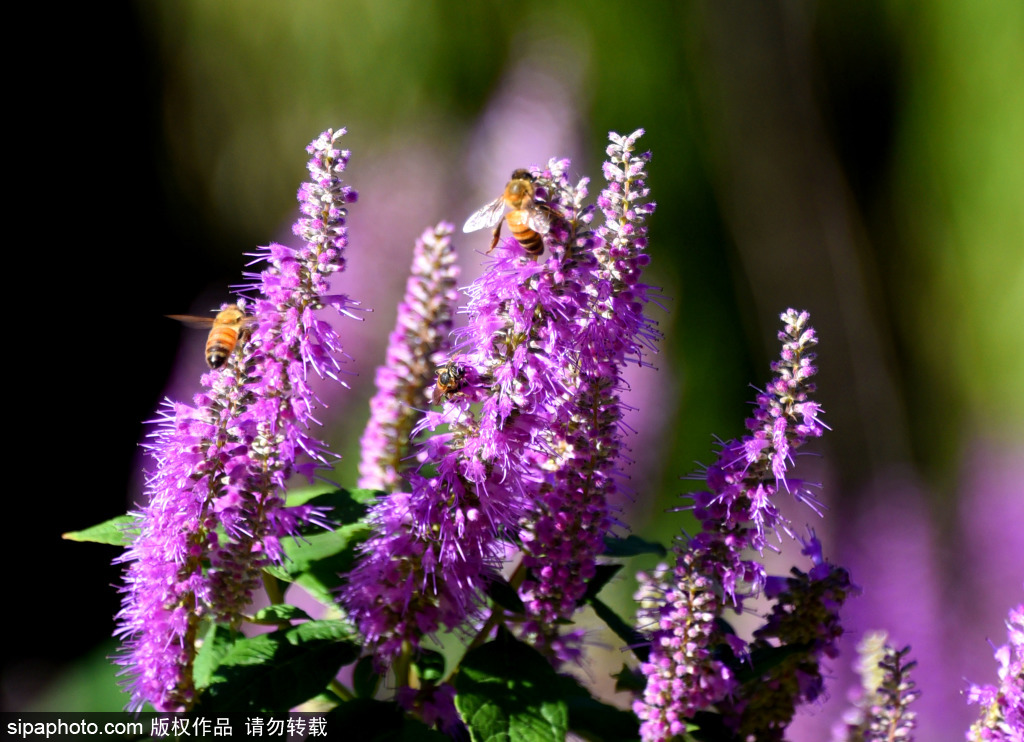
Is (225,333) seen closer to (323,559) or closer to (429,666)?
(323,559)

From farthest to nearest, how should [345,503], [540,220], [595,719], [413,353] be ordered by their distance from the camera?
[413,353] < [345,503] < [595,719] < [540,220]

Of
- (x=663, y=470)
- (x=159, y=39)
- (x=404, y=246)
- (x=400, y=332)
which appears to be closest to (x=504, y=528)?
(x=400, y=332)

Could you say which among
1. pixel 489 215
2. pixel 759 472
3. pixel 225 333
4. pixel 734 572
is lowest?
pixel 734 572

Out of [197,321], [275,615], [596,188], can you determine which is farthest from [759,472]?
[596,188]

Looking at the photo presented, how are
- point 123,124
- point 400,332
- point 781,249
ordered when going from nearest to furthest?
point 400,332, point 781,249, point 123,124

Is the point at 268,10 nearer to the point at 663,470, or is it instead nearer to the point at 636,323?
the point at 663,470

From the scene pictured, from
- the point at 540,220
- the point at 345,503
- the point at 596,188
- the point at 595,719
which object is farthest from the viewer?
the point at 596,188

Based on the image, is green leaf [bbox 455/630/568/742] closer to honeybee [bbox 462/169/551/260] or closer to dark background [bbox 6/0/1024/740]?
honeybee [bbox 462/169/551/260]

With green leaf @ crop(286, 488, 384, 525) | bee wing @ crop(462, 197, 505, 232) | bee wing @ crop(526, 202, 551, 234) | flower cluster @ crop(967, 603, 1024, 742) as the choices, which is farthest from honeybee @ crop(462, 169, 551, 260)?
flower cluster @ crop(967, 603, 1024, 742)
